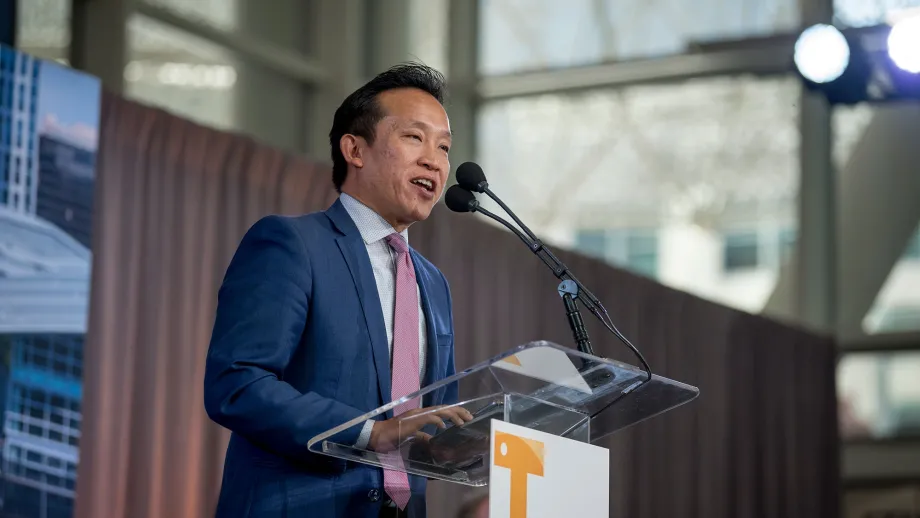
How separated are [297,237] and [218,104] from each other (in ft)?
20.3

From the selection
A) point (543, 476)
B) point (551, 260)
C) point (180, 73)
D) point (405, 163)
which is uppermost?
point (180, 73)

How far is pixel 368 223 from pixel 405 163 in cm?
12

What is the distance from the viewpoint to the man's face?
2.42m

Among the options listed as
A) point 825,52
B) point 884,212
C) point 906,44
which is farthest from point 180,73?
point 884,212

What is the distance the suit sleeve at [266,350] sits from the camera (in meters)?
2.10

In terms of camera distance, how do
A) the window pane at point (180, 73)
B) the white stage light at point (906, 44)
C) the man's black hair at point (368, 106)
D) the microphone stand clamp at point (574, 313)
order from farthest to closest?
the window pane at point (180, 73), the white stage light at point (906, 44), the man's black hair at point (368, 106), the microphone stand clamp at point (574, 313)

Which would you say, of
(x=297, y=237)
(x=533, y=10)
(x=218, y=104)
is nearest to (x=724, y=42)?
(x=533, y=10)

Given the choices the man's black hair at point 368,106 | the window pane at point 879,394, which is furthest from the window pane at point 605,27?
the man's black hair at point 368,106

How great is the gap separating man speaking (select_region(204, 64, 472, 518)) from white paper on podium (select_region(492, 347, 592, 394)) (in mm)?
111

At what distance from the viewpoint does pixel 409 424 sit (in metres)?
2.04

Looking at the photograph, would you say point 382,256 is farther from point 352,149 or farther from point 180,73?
point 180,73

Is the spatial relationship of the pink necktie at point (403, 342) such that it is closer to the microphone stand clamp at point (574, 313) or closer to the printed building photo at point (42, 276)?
the microphone stand clamp at point (574, 313)

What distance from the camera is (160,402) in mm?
5012

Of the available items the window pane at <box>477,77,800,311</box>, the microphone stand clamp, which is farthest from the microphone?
the window pane at <box>477,77,800,311</box>
